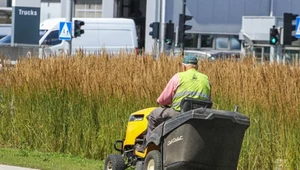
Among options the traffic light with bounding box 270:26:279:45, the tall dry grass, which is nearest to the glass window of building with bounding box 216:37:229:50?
the traffic light with bounding box 270:26:279:45

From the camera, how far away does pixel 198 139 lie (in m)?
11.5

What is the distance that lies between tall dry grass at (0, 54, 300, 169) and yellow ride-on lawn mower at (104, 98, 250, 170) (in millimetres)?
2159

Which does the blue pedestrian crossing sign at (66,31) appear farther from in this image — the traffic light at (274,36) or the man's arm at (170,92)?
the man's arm at (170,92)

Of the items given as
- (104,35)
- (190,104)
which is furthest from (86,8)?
(190,104)

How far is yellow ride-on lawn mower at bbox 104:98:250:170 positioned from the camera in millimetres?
11430

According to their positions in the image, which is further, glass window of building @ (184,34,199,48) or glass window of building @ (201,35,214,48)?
glass window of building @ (201,35,214,48)

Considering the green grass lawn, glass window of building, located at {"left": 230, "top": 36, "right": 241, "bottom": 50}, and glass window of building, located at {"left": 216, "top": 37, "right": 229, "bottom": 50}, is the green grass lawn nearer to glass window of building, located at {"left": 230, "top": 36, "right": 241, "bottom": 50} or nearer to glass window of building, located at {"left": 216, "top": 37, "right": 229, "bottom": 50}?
glass window of building, located at {"left": 230, "top": 36, "right": 241, "bottom": 50}

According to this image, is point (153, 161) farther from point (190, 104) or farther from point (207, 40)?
point (207, 40)

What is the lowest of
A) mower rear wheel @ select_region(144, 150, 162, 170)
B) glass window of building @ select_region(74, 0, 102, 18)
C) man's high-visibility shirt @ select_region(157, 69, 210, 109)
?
mower rear wheel @ select_region(144, 150, 162, 170)

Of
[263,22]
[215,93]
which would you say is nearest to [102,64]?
[215,93]

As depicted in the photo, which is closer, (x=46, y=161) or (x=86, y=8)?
(x=46, y=161)

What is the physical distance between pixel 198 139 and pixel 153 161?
2.92ft

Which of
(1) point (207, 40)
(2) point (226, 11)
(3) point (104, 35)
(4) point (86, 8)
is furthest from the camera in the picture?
(4) point (86, 8)

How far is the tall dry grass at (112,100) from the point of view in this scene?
13.9 meters
